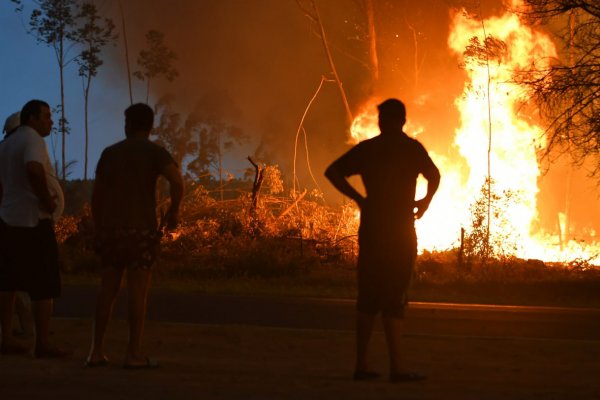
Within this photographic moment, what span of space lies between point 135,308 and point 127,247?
49 centimetres

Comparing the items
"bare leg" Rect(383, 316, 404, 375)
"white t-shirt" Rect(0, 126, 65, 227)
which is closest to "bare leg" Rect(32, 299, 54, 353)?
"white t-shirt" Rect(0, 126, 65, 227)

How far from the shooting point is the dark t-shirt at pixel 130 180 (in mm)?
6684

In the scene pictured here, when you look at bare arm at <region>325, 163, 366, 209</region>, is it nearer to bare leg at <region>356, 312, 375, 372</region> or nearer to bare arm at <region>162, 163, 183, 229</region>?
bare leg at <region>356, 312, 375, 372</region>

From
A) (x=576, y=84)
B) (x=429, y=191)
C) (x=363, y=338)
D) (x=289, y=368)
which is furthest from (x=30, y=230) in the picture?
(x=576, y=84)

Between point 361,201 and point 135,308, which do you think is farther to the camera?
point 135,308

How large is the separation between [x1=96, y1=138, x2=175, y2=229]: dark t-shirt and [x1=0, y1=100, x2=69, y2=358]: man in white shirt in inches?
26.7

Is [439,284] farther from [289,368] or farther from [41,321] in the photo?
[41,321]

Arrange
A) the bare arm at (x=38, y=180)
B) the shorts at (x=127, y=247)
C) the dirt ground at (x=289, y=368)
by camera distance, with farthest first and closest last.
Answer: the bare arm at (x=38, y=180), the shorts at (x=127, y=247), the dirt ground at (x=289, y=368)

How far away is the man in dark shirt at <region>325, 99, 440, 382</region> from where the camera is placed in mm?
6281

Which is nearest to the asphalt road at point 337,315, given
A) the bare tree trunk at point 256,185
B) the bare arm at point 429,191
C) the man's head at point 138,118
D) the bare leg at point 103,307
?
the bare arm at point 429,191

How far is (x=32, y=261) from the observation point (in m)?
7.15

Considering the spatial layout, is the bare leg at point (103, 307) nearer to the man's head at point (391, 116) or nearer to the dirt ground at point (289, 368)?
the dirt ground at point (289, 368)

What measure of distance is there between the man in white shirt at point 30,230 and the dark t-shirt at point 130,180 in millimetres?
677

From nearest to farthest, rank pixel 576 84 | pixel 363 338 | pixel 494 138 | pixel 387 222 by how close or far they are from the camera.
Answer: pixel 387 222, pixel 363 338, pixel 576 84, pixel 494 138
